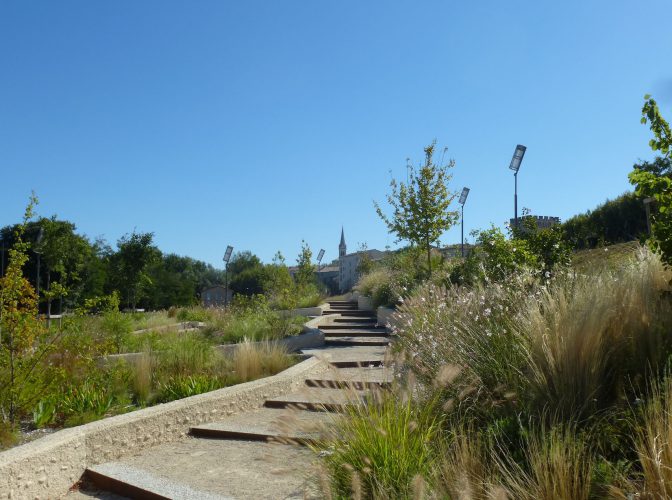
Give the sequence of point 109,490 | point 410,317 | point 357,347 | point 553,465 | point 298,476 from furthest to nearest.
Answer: point 357,347 < point 410,317 < point 109,490 < point 298,476 < point 553,465

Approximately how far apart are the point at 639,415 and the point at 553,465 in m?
0.86

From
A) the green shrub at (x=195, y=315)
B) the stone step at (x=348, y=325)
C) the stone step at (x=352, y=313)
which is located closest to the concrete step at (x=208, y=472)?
the stone step at (x=348, y=325)

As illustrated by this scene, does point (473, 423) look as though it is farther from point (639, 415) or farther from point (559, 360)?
point (639, 415)

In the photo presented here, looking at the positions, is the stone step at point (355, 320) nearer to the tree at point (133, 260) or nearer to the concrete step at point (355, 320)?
the concrete step at point (355, 320)

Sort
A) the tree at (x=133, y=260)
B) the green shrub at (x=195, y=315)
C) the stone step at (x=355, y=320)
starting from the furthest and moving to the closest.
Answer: the tree at (x=133, y=260)
the green shrub at (x=195, y=315)
the stone step at (x=355, y=320)

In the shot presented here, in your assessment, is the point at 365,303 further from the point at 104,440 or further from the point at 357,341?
the point at 104,440

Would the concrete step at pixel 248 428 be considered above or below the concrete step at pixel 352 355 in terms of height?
below

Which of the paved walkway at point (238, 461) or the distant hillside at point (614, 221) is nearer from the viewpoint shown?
the paved walkway at point (238, 461)

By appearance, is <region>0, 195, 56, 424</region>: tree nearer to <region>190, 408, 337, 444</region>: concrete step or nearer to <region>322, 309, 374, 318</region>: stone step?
<region>190, 408, 337, 444</region>: concrete step

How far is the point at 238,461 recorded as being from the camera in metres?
4.72

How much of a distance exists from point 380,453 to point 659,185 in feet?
9.22

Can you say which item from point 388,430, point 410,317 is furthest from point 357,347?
point 388,430

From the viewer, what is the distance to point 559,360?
3555 mm

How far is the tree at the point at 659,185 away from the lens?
3.98 meters
